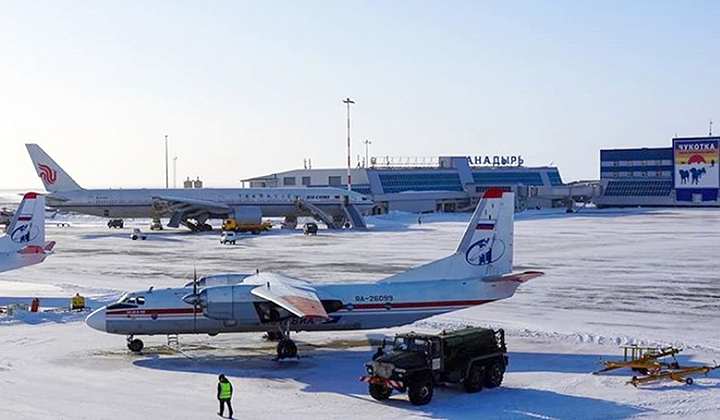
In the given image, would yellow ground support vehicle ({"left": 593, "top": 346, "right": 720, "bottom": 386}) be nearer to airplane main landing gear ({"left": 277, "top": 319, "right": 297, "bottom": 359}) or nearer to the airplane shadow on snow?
the airplane shadow on snow

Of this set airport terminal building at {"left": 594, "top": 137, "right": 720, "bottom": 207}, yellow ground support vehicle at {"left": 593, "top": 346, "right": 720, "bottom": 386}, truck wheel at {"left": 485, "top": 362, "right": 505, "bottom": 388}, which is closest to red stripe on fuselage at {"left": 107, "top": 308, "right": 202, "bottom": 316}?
truck wheel at {"left": 485, "top": 362, "right": 505, "bottom": 388}

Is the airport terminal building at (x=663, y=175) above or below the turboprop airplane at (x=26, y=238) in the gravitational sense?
above

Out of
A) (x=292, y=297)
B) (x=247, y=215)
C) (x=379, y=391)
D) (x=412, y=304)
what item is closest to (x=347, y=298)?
(x=412, y=304)

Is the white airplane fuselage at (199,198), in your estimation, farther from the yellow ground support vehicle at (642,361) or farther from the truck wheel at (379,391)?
the truck wheel at (379,391)

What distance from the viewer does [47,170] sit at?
306ft

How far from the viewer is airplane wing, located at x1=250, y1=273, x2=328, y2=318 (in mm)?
25625

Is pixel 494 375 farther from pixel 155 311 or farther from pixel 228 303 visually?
pixel 155 311

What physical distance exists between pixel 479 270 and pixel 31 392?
52.4ft

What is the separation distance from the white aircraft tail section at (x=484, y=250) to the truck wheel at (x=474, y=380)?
6282mm

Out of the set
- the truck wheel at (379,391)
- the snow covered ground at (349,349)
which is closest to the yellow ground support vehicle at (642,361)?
the snow covered ground at (349,349)

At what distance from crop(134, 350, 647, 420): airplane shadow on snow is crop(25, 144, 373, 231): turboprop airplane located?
2564 inches

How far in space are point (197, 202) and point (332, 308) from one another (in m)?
67.1

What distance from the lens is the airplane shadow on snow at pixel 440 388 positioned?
2320 cm

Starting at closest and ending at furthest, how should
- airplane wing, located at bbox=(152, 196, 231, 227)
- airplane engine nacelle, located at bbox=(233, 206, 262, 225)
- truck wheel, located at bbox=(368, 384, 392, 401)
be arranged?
truck wheel, located at bbox=(368, 384, 392, 401) < airplane engine nacelle, located at bbox=(233, 206, 262, 225) < airplane wing, located at bbox=(152, 196, 231, 227)
